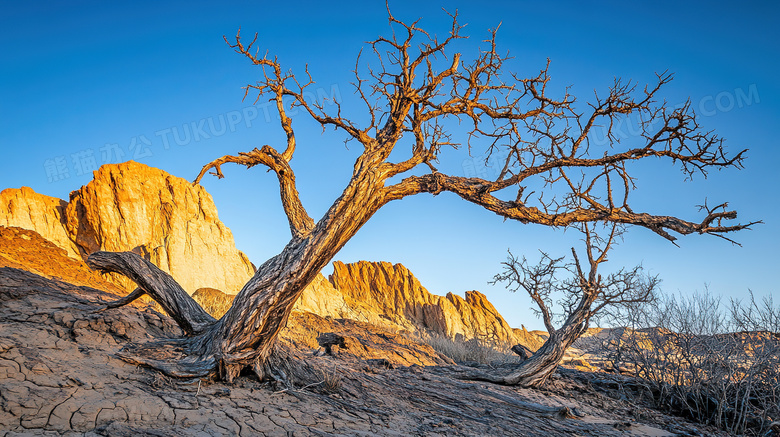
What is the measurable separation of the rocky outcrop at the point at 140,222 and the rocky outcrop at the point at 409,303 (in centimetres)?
1196

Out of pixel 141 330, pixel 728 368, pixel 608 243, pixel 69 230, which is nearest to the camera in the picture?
pixel 141 330

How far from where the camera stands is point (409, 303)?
143 ft

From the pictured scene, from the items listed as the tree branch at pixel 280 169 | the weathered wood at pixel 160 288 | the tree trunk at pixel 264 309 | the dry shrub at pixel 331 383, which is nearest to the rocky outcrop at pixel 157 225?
the weathered wood at pixel 160 288

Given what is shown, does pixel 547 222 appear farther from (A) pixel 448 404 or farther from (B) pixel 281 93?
(B) pixel 281 93

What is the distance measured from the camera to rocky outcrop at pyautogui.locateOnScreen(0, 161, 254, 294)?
25.5 meters

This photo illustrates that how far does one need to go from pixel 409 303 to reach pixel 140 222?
2607 cm

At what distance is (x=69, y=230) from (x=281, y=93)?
2766 cm

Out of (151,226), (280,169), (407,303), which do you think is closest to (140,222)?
(151,226)

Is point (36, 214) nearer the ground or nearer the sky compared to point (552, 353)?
nearer the sky

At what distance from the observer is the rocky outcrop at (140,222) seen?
83.7 feet

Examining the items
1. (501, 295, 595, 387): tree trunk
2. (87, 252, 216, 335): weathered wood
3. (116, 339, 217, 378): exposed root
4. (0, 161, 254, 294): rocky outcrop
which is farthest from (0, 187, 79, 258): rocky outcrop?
(501, 295, 595, 387): tree trunk

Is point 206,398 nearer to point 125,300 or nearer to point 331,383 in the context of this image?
point 331,383

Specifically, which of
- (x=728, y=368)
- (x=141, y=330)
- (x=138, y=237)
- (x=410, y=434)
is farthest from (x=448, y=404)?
(x=138, y=237)

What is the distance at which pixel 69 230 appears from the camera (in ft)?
86.0
